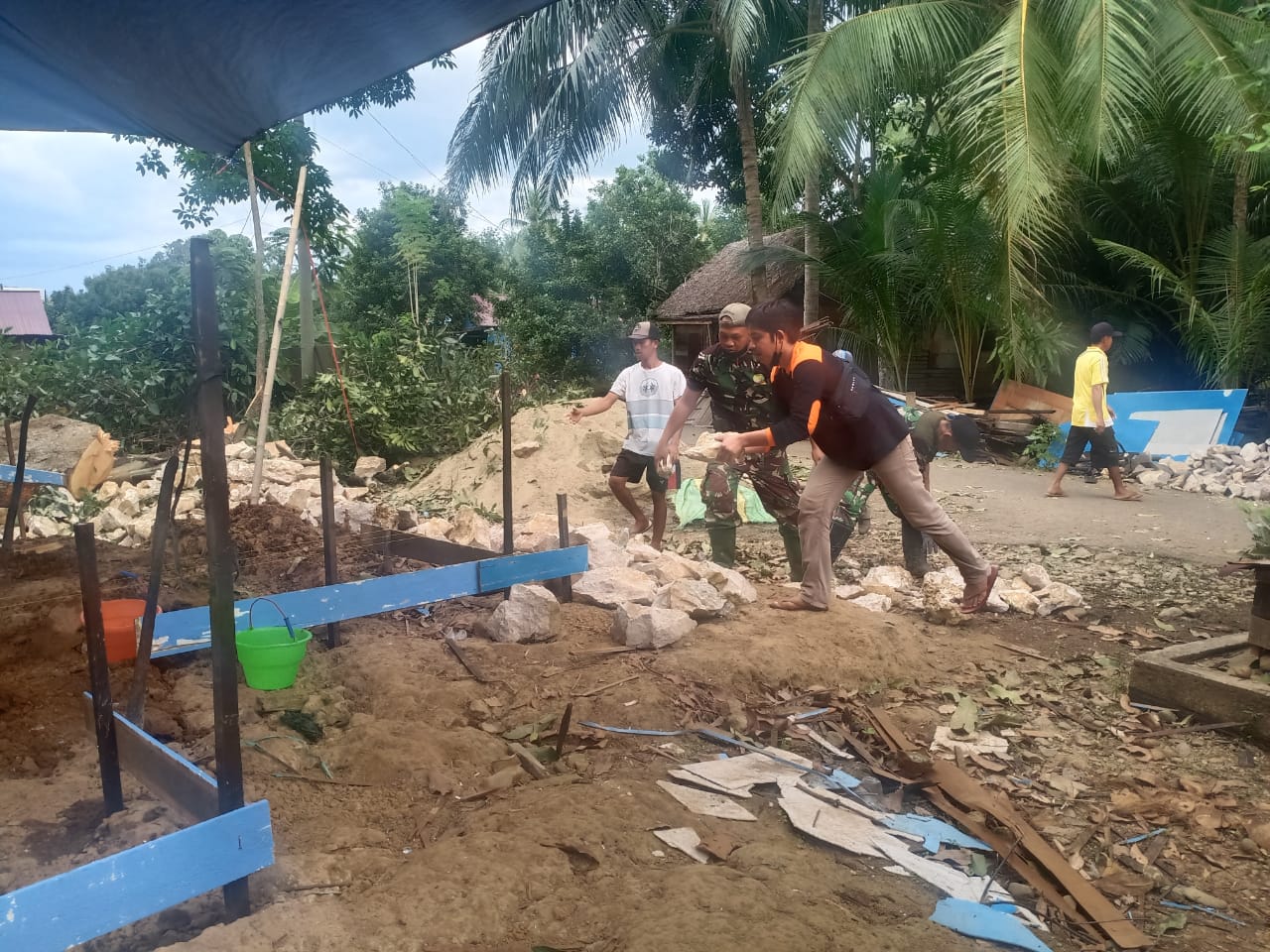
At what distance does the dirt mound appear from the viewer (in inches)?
364

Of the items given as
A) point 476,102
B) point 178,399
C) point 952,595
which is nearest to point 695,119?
point 476,102

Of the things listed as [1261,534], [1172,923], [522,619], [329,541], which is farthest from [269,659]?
[1261,534]

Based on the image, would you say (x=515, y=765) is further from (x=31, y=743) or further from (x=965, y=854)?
(x=31, y=743)

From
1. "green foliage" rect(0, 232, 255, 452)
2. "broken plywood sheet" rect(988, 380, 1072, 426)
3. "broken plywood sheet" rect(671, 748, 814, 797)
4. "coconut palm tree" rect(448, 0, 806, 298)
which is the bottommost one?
"broken plywood sheet" rect(671, 748, 814, 797)

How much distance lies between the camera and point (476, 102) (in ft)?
52.8

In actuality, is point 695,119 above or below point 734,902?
above

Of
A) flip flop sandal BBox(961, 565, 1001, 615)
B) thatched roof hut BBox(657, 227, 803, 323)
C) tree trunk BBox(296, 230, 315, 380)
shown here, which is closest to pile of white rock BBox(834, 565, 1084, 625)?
flip flop sandal BBox(961, 565, 1001, 615)

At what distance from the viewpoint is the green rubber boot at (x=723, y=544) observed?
631 cm

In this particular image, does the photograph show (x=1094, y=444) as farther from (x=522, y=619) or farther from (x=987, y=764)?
(x=522, y=619)

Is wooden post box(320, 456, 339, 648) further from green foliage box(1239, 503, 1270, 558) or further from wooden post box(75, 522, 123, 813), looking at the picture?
green foliage box(1239, 503, 1270, 558)

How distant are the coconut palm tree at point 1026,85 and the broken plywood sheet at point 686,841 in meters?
8.44

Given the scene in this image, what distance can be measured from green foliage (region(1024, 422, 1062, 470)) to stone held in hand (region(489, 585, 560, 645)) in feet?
30.7

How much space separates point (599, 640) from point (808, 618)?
46.5 inches

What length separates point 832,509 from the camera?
5160mm
